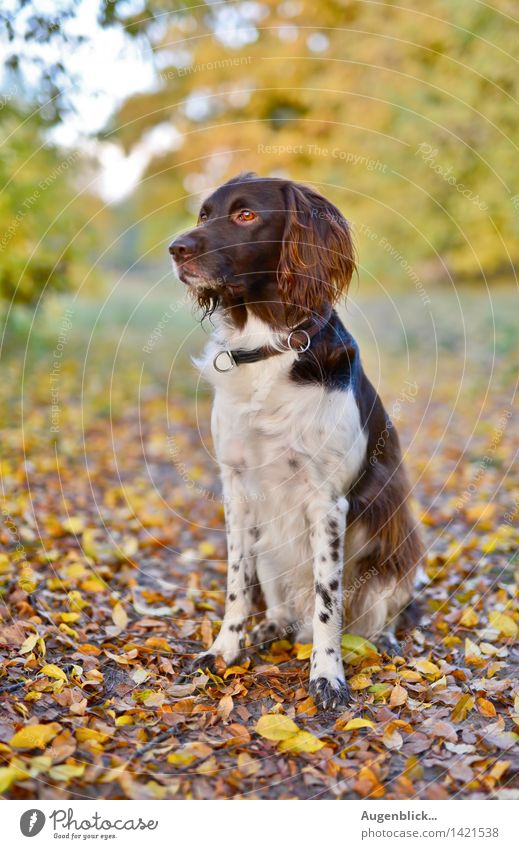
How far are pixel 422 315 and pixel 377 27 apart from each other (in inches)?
229

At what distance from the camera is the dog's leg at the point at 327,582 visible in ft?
12.1

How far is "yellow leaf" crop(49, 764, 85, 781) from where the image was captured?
114 inches

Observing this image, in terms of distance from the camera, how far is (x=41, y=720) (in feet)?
10.7

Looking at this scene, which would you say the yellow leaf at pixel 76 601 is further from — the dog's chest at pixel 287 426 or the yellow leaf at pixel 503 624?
the yellow leaf at pixel 503 624

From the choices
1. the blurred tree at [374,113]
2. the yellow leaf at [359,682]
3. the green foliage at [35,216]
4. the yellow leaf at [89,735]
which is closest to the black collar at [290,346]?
the yellow leaf at [359,682]

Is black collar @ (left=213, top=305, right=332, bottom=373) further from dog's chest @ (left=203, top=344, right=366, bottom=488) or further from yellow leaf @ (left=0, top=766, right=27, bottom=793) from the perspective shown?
yellow leaf @ (left=0, top=766, right=27, bottom=793)

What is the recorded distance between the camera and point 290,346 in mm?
3717

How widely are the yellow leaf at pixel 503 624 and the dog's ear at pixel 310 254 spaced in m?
2.14

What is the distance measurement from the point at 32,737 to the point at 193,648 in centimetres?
126

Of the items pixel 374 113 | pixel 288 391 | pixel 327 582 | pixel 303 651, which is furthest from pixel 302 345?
pixel 374 113

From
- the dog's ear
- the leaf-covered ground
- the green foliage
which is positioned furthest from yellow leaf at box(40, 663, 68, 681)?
the green foliage

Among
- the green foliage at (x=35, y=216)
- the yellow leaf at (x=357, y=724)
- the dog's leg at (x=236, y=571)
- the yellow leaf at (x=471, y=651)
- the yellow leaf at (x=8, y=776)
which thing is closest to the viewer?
the yellow leaf at (x=8, y=776)

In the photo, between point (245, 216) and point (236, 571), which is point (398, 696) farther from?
point (245, 216)
